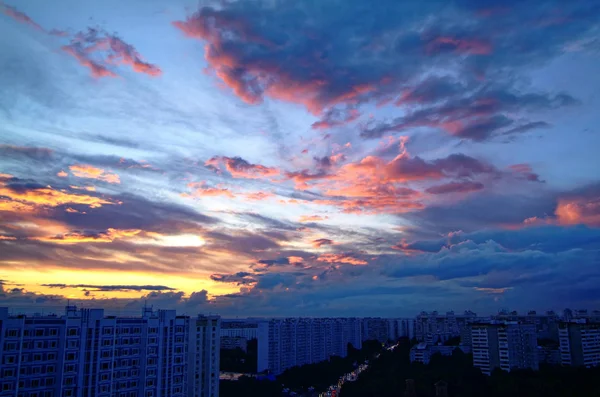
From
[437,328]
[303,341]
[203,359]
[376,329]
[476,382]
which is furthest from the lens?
[376,329]

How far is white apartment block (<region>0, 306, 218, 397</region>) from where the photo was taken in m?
13.6

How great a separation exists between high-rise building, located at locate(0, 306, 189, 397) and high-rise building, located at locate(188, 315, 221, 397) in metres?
5.22

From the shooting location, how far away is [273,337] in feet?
136

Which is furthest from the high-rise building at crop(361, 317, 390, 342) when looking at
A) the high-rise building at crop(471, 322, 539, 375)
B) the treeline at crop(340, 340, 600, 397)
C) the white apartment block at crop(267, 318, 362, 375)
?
the high-rise building at crop(471, 322, 539, 375)

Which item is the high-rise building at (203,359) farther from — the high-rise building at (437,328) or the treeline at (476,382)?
the high-rise building at (437,328)

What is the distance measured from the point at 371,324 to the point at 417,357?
3105 centimetres

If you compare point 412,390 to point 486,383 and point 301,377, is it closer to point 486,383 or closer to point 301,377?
point 486,383

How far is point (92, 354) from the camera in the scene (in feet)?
50.3

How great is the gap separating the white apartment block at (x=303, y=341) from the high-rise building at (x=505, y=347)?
16204 mm

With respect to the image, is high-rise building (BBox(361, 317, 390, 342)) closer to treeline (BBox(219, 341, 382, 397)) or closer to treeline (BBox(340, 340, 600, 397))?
treeline (BBox(219, 341, 382, 397))

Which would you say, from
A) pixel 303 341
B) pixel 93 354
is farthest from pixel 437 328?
pixel 93 354

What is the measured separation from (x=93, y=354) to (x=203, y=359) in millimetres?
9601

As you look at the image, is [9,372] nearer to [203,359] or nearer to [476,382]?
[203,359]

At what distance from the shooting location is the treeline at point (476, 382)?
82.1 feet
